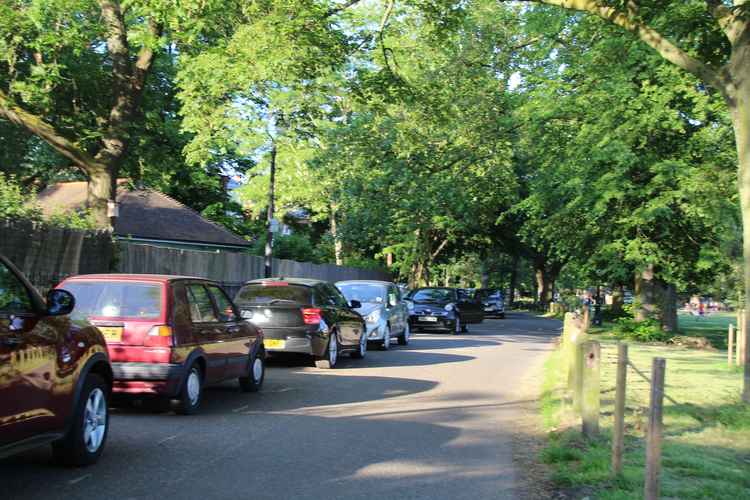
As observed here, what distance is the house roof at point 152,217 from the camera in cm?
4116

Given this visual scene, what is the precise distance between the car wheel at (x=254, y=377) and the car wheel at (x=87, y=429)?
451 centimetres

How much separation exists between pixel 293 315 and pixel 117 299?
17.8ft

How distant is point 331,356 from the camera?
15.6m

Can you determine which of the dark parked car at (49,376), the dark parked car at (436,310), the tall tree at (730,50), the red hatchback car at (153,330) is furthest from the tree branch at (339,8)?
the dark parked car at (436,310)

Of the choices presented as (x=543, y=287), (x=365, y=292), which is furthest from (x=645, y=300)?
(x=543, y=287)

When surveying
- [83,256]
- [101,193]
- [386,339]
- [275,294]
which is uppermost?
[101,193]

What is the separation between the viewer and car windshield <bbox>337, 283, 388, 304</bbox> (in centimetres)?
2111

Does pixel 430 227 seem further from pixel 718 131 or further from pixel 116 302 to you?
pixel 116 302

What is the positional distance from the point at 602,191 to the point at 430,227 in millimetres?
17749

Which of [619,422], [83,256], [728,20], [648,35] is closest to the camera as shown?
[619,422]

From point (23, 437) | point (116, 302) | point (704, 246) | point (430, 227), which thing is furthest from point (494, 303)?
point (23, 437)

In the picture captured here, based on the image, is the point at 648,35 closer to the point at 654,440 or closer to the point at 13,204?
the point at 654,440

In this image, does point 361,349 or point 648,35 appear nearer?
point 648,35

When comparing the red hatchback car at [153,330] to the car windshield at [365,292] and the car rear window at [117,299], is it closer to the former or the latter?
the car rear window at [117,299]
